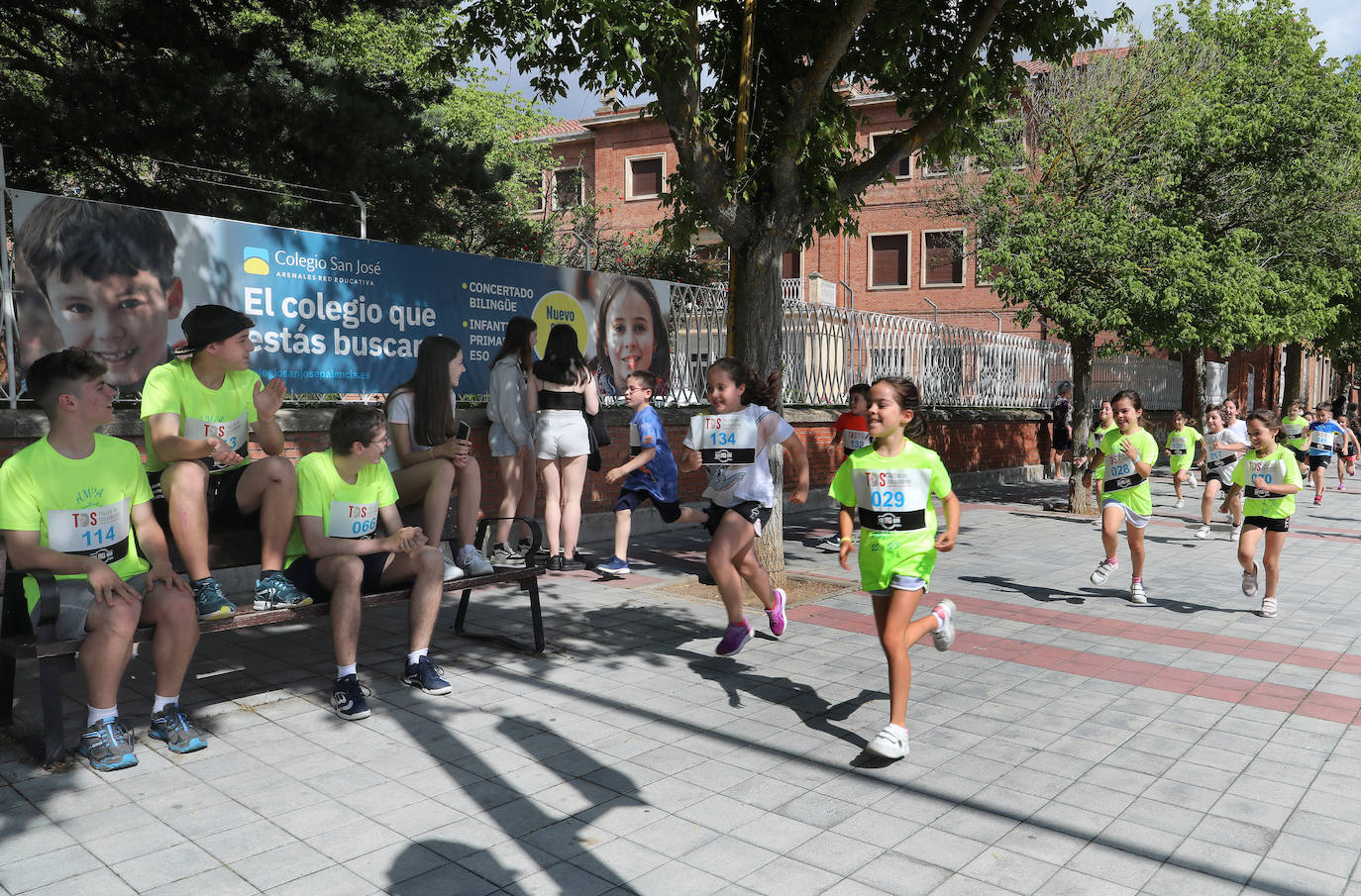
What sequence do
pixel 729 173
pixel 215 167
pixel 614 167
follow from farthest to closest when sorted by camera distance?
1. pixel 614 167
2. pixel 215 167
3. pixel 729 173

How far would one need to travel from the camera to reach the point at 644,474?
8.50 metres

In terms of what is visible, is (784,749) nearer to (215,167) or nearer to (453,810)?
(453,810)

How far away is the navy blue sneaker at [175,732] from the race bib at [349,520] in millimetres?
1087

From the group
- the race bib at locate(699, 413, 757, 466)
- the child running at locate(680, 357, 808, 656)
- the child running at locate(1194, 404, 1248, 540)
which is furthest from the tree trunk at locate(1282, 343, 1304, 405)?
the race bib at locate(699, 413, 757, 466)

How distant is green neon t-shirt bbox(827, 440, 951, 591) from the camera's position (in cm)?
455

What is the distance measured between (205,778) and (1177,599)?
7.29 m

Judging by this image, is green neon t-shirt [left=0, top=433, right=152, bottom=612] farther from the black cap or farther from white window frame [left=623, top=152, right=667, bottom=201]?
white window frame [left=623, top=152, right=667, bottom=201]

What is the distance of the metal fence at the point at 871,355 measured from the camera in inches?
447

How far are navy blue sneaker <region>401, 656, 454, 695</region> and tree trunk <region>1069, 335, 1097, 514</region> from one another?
11.2 meters

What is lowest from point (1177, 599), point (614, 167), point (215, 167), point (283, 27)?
point (1177, 599)

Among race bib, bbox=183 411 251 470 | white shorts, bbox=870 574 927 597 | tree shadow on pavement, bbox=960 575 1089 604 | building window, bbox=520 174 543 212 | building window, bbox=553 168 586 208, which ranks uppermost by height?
building window, bbox=553 168 586 208

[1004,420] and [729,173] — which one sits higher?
[729,173]

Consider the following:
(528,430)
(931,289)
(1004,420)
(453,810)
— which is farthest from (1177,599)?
(931,289)

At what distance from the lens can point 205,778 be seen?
4027 millimetres
